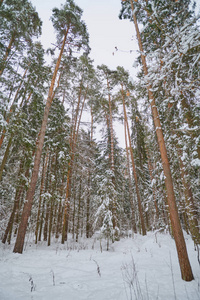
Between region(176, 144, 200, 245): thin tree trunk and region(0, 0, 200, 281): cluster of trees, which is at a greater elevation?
region(0, 0, 200, 281): cluster of trees

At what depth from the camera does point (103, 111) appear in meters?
15.8

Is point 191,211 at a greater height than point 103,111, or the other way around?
point 103,111

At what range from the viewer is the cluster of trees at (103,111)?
4809 mm

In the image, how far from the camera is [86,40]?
1027 cm

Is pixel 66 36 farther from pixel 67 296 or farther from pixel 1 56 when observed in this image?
pixel 67 296

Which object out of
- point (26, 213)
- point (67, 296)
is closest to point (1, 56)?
point (26, 213)

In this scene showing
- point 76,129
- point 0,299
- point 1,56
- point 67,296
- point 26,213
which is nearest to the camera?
point 0,299

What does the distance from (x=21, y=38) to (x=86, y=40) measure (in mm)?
4114

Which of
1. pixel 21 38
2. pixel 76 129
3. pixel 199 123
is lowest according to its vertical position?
pixel 199 123

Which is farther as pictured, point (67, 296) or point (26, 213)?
point (26, 213)

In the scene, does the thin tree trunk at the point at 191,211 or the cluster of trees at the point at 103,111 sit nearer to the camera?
the cluster of trees at the point at 103,111

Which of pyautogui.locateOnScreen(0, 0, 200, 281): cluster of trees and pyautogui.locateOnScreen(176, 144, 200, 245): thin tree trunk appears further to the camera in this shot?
pyautogui.locateOnScreen(176, 144, 200, 245): thin tree trunk

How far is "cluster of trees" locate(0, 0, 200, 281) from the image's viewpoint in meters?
4.81

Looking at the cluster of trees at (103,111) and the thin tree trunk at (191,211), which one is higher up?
the cluster of trees at (103,111)
